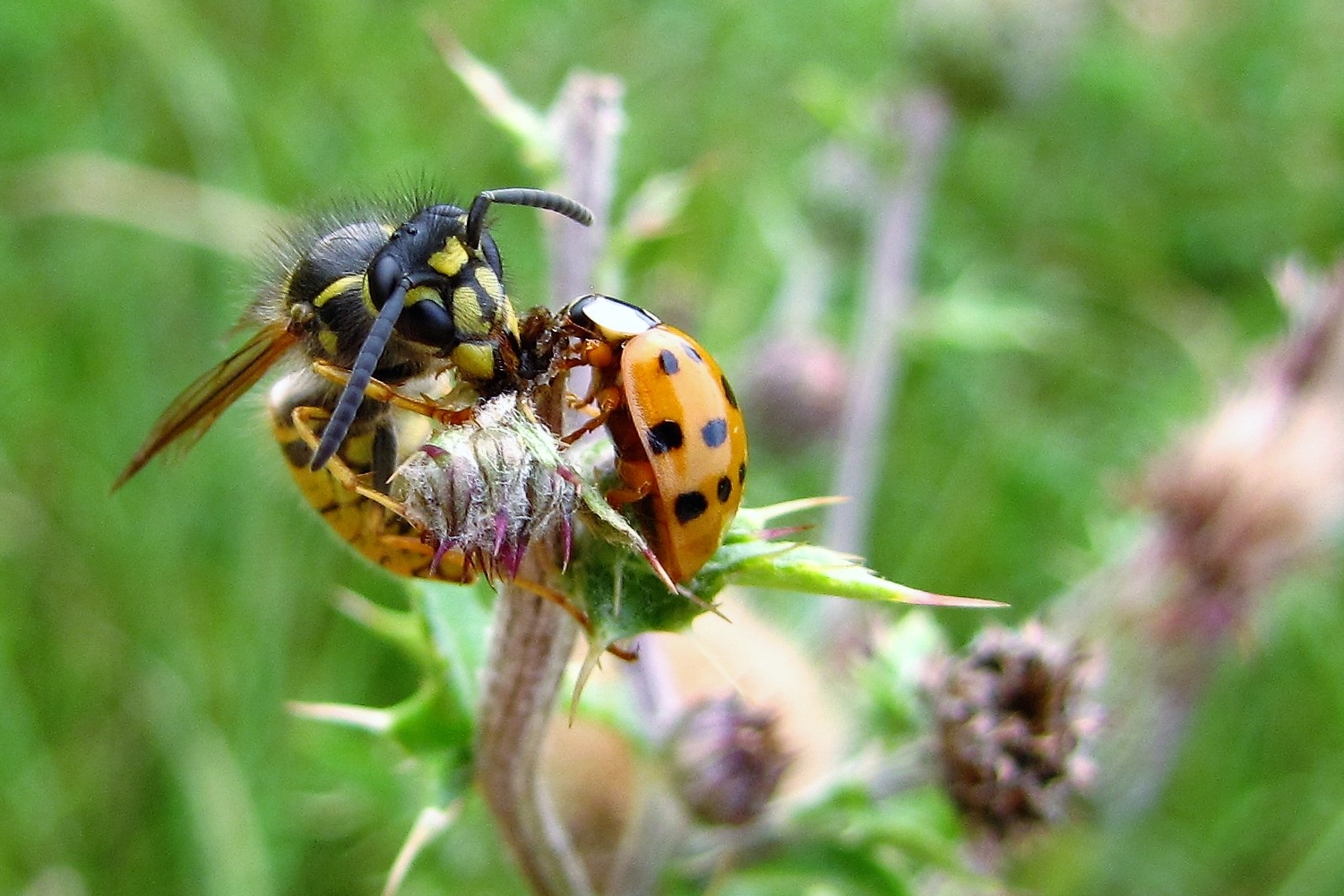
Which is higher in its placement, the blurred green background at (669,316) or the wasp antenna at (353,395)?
the blurred green background at (669,316)

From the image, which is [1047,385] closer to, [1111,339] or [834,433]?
[1111,339]

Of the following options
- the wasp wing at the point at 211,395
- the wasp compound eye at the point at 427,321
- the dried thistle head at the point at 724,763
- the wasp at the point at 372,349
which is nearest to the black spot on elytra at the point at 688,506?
the wasp at the point at 372,349

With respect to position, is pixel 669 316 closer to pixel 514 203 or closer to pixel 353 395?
pixel 514 203

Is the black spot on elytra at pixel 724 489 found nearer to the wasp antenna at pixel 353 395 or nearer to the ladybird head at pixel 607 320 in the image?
the ladybird head at pixel 607 320

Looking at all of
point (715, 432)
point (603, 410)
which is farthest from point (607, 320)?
point (715, 432)

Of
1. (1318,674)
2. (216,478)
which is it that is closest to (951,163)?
(1318,674)

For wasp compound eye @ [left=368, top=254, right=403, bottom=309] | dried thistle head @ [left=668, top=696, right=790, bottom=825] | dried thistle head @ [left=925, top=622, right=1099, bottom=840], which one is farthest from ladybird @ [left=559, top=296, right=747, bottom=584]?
dried thistle head @ [left=925, top=622, right=1099, bottom=840]

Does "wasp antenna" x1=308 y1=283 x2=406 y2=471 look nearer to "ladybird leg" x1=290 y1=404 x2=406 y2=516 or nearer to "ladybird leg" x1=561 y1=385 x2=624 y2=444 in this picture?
"ladybird leg" x1=290 y1=404 x2=406 y2=516
